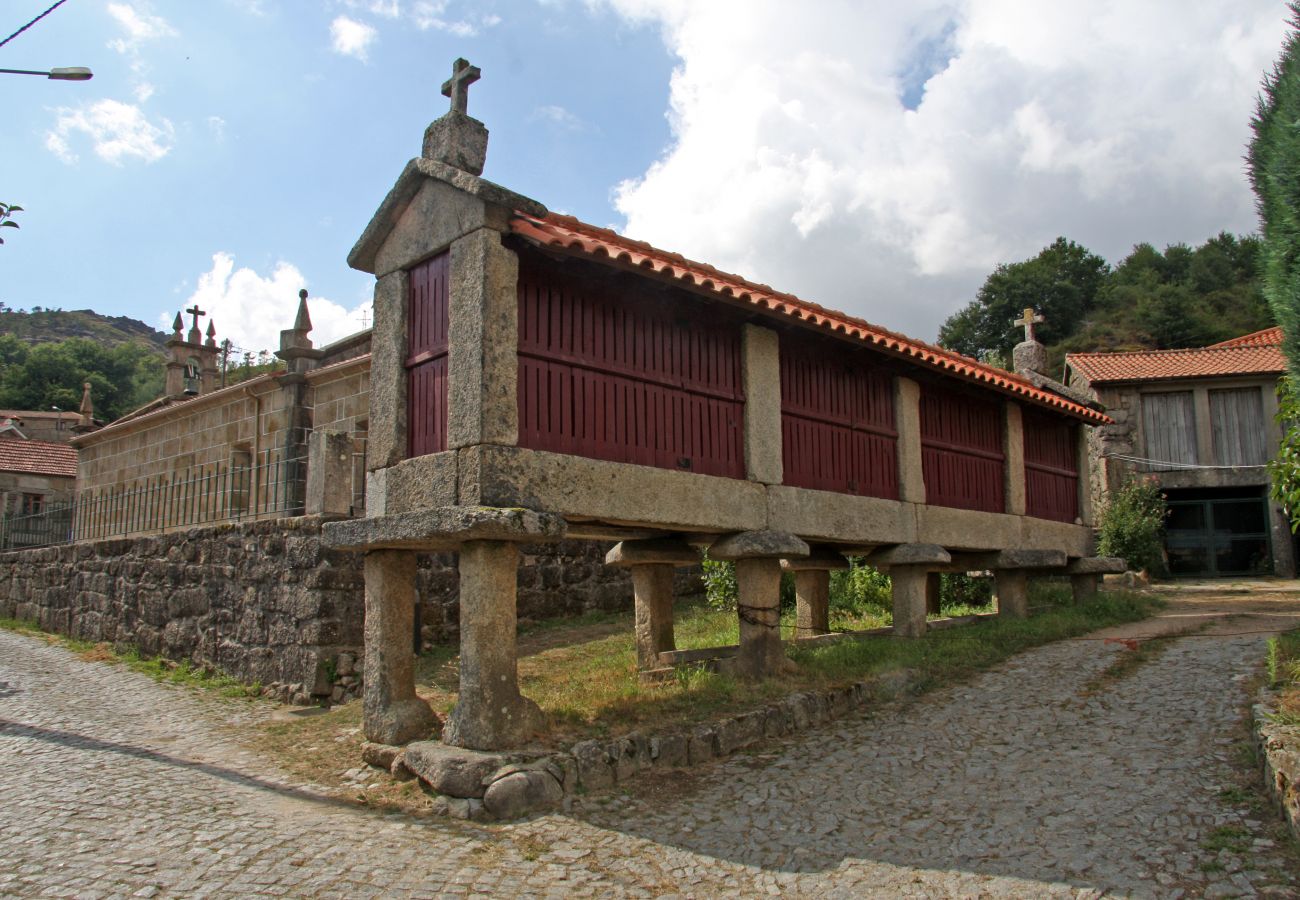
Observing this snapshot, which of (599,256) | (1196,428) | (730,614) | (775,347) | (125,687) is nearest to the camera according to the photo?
(599,256)

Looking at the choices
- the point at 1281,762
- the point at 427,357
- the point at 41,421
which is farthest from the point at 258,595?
the point at 41,421

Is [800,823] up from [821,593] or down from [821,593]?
down

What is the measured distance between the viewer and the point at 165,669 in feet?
31.2

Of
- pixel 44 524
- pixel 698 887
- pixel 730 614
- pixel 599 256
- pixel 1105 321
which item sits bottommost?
pixel 698 887

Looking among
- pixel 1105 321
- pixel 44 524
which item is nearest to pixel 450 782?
pixel 44 524

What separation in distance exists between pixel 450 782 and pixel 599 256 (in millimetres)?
3118

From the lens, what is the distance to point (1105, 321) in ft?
131

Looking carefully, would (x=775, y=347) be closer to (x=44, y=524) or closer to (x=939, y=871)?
(x=939, y=871)

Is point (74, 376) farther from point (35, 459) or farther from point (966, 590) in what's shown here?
point (966, 590)

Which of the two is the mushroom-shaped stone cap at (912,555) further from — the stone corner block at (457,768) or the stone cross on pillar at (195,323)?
the stone cross on pillar at (195,323)

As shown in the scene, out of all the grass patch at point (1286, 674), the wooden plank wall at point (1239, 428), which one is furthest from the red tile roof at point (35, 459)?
the wooden plank wall at point (1239, 428)

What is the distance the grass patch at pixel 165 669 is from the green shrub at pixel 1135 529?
15.2 meters

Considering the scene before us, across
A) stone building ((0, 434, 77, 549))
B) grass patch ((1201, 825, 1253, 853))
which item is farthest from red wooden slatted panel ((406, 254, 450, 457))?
stone building ((0, 434, 77, 549))

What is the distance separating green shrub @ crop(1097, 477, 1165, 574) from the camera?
57.9 ft
